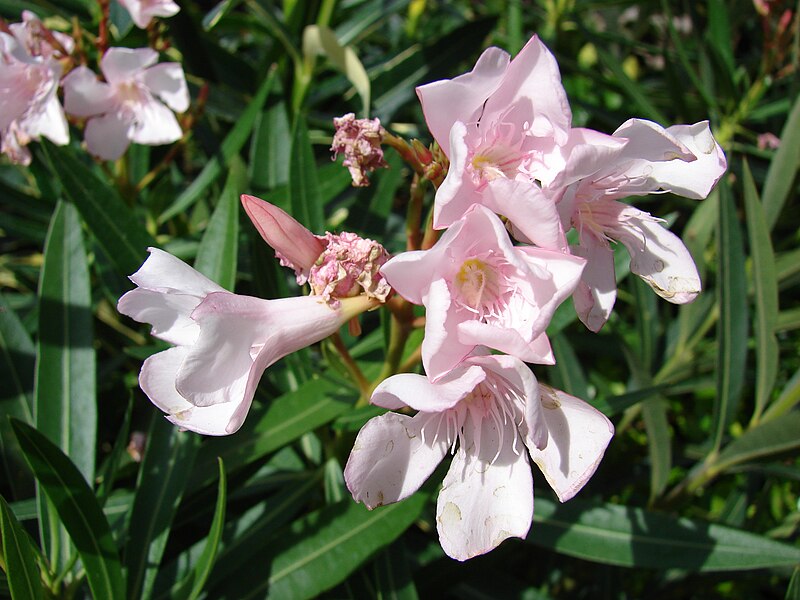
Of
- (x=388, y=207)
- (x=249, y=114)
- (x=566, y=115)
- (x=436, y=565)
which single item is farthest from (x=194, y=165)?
(x=566, y=115)

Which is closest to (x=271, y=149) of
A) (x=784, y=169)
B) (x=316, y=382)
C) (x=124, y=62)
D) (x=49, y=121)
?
(x=124, y=62)

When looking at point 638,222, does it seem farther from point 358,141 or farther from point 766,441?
point 766,441

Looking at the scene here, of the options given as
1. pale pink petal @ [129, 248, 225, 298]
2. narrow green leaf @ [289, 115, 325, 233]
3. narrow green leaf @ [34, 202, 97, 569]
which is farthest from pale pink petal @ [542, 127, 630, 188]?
narrow green leaf @ [34, 202, 97, 569]

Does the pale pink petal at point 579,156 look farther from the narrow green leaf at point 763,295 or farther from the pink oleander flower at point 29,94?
the pink oleander flower at point 29,94

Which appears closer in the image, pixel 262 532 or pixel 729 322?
pixel 262 532

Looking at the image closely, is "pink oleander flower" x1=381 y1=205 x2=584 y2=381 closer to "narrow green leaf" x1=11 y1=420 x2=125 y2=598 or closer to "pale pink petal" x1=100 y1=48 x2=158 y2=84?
"narrow green leaf" x1=11 y1=420 x2=125 y2=598

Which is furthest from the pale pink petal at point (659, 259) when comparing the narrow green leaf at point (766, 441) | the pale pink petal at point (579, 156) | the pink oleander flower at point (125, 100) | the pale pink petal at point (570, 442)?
the pink oleander flower at point (125, 100)

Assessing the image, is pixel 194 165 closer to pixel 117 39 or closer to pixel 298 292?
pixel 117 39
